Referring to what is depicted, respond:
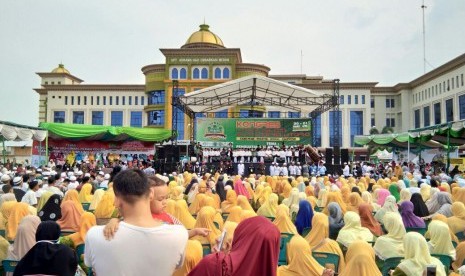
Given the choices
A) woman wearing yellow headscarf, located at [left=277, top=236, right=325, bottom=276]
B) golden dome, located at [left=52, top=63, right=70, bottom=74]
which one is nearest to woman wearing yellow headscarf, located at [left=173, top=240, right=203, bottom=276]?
woman wearing yellow headscarf, located at [left=277, top=236, right=325, bottom=276]

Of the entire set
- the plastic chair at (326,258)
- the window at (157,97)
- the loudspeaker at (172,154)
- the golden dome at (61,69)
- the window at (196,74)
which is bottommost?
the plastic chair at (326,258)

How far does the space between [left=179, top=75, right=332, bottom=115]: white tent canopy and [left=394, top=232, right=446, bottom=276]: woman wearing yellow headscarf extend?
18754mm

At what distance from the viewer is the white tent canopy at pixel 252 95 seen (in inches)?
882

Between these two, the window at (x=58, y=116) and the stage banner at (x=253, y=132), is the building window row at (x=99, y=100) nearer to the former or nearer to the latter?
the window at (x=58, y=116)

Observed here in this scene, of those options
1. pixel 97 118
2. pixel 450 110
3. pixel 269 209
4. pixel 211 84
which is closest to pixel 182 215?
pixel 269 209

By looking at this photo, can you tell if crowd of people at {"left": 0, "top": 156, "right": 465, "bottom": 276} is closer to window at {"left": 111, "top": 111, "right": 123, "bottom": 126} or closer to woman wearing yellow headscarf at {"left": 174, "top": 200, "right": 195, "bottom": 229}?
woman wearing yellow headscarf at {"left": 174, "top": 200, "right": 195, "bottom": 229}

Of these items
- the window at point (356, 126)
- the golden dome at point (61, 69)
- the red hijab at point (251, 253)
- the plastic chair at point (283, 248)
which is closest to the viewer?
the red hijab at point (251, 253)

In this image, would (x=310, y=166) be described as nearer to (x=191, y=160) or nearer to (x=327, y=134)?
(x=191, y=160)

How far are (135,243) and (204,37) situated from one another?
154 feet

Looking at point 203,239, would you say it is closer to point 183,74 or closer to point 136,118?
point 183,74

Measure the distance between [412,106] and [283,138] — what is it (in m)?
32.2

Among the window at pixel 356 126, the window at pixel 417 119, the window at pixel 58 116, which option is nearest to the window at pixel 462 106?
the window at pixel 417 119

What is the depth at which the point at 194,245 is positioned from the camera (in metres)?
3.22

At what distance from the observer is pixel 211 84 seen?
140 feet
